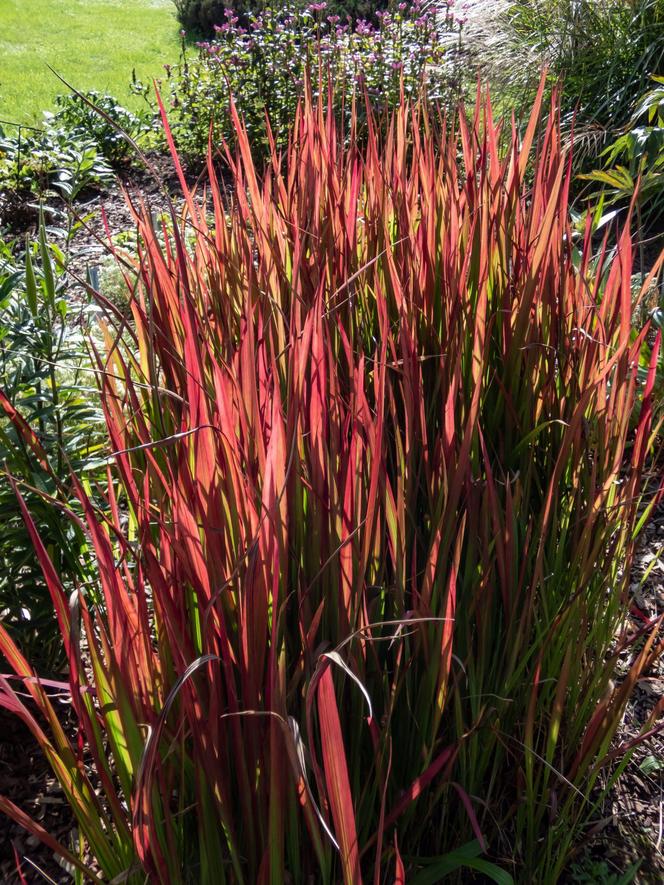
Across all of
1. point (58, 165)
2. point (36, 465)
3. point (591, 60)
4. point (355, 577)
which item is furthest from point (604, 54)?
point (355, 577)

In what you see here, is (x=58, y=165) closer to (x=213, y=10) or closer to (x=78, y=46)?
(x=78, y=46)

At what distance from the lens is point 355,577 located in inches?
36.8

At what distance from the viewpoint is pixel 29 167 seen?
5.45 m

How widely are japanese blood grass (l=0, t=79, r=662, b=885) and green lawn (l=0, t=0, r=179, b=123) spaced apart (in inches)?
300

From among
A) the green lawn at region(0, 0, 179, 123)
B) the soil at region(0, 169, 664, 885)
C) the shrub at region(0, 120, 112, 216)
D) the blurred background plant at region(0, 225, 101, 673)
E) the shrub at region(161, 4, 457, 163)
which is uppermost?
the green lawn at region(0, 0, 179, 123)

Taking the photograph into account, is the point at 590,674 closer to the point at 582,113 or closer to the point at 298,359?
the point at 298,359

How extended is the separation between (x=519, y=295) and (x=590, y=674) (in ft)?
2.40

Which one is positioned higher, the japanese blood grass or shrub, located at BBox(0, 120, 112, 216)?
shrub, located at BBox(0, 120, 112, 216)

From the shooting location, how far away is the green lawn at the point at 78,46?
894cm

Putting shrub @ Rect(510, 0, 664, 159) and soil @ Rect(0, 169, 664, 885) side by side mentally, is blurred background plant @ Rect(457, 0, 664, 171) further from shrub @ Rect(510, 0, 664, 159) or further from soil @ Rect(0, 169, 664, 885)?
soil @ Rect(0, 169, 664, 885)

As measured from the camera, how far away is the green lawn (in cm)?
894

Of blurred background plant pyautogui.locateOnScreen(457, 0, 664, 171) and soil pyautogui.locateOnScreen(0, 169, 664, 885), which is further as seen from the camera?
blurred background plant pyautogui.locateOnScreen(457, 0, 664, 171)

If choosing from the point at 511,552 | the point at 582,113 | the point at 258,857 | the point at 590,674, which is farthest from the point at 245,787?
the point at 582,113

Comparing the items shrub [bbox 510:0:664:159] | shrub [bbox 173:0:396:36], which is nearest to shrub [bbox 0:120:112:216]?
shrub [bbox 510:0:664:159]
